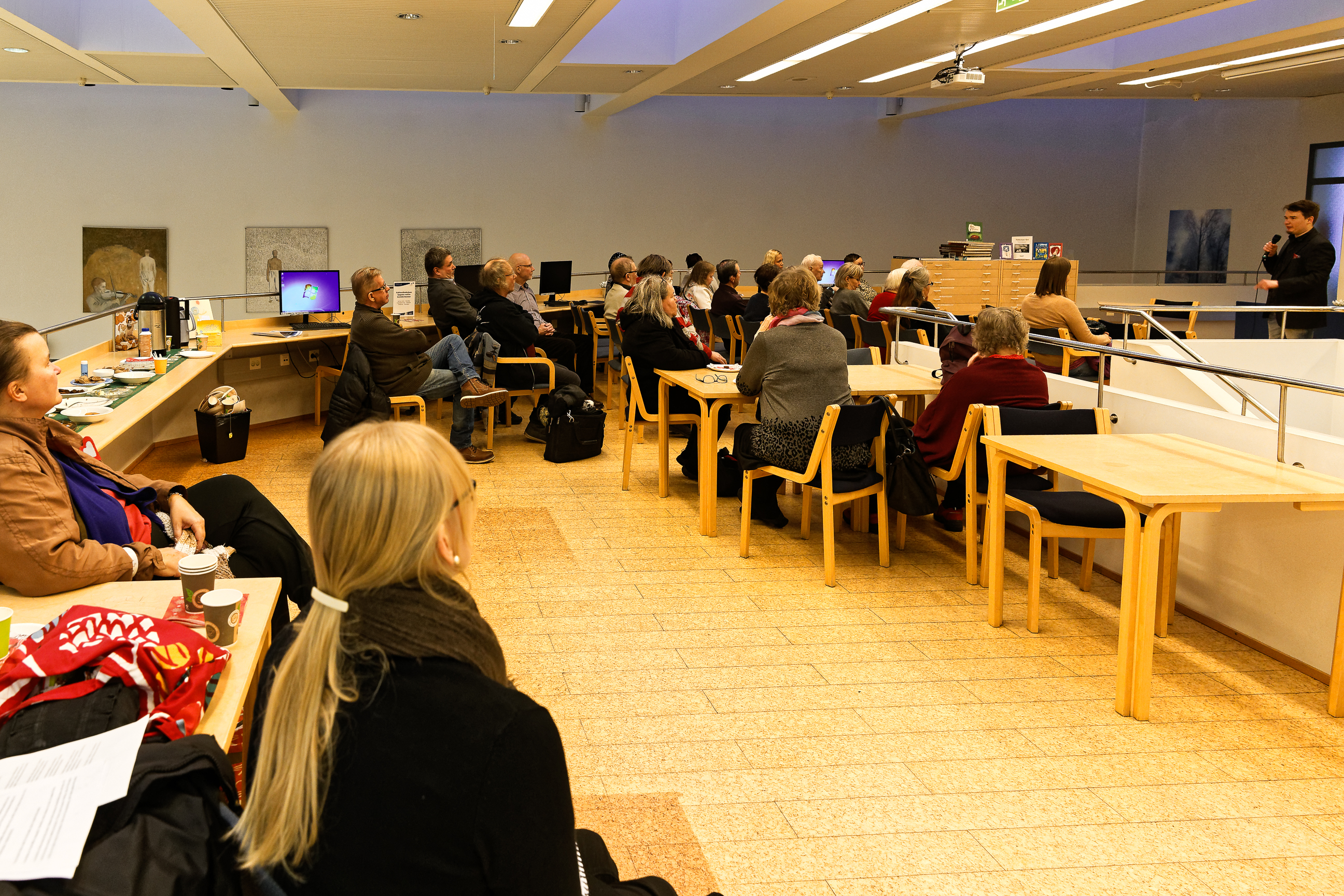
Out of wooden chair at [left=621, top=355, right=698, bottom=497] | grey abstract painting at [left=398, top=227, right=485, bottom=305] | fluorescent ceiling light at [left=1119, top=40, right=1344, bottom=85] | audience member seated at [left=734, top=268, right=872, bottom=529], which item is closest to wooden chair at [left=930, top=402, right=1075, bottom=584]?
audience member seated at [left=734, top=268, right=872, bottom=529]

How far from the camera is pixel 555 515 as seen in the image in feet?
18.1

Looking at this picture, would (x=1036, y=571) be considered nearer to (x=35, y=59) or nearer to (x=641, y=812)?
(x=641, y=812)

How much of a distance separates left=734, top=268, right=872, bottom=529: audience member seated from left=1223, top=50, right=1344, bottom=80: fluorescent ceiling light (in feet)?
20.5

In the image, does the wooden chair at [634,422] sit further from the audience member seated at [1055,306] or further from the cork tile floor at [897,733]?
the audience member seated at [1055,306]

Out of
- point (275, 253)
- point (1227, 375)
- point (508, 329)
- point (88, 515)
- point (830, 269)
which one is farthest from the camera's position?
point (830, 269)

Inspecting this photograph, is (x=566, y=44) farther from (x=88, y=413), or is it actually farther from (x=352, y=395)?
(x=88, y=413)

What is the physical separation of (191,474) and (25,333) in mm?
3904

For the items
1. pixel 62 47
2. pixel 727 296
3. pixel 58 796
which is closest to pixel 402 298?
pixel 727 296

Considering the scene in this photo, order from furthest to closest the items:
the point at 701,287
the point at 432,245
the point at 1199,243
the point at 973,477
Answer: the point at 1199,243, the point at 432,245, the point at 701,287, the point at 973,477

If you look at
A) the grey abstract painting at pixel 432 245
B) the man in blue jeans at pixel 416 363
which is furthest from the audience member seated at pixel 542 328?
the grey abstract painting at pixel 432 245

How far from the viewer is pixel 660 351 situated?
6.12 metres

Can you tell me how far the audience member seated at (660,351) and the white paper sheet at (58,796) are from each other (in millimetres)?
4715

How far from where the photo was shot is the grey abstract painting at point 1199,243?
13383mm

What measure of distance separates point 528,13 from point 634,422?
272 centimetres
